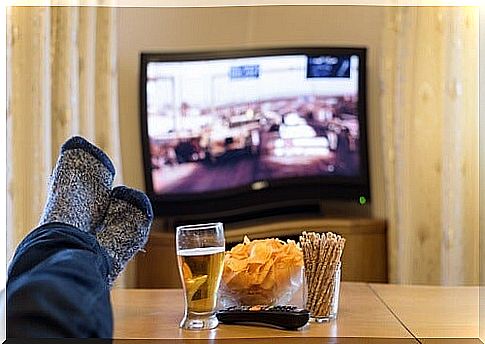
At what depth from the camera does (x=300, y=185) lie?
142 cm

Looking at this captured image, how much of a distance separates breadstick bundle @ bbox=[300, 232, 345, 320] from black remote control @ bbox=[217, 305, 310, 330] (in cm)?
3

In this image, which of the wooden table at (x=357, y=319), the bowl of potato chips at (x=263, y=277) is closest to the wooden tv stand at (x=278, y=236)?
the wooden table at (x=357, y=319)

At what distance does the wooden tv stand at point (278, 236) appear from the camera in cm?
139

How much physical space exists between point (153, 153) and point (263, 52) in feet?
0.81

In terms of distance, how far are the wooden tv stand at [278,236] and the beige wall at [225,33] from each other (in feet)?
0.13

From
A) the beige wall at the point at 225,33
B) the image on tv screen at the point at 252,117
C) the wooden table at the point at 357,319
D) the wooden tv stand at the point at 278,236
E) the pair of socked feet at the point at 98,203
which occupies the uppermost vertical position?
the beige wall at the point at 225,33

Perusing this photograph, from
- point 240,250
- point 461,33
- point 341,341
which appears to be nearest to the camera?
point 341,341

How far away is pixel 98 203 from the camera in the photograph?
136 cm

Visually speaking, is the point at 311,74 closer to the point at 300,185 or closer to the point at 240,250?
the point at 300,185

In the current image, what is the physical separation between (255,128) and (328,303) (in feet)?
1.11

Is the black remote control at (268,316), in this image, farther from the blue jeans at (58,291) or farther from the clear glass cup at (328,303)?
the blue jeans at (58,291)

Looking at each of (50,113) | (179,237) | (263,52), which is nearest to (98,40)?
(50,113)

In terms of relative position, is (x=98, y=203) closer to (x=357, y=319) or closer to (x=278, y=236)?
(x=278, y=236)

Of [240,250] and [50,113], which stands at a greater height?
[50,113]
